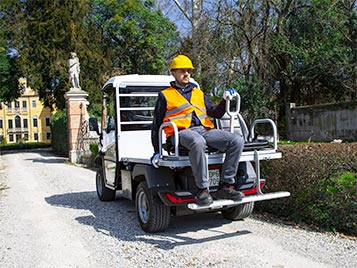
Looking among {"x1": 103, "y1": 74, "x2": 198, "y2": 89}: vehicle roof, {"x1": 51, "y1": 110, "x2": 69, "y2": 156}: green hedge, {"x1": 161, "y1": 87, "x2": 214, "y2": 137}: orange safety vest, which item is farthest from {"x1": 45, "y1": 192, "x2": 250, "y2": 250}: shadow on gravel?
{"x1": 51, "y1": 110, "x2": 69, "y2": 156}: green hedge

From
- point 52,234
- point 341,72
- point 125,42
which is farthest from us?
point 125,42

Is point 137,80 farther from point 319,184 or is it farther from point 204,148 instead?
point 319,184

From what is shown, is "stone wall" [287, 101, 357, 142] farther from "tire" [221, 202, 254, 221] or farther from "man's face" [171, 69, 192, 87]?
"man's face" [171, 69, 192, 87]

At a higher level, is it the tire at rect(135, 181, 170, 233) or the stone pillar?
the stone pillar

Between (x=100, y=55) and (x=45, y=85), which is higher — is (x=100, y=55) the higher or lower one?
the higher one

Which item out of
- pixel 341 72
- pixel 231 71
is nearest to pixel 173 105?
pixel 231 71

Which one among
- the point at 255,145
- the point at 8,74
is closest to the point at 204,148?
the point at 255,145

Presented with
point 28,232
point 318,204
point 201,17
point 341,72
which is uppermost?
point 201,17

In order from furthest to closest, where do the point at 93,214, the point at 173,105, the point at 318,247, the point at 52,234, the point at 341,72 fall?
the point at 341,72 < the point at 93,214 < the point at 52,234 < the point at 173,105 < the point at 318,247

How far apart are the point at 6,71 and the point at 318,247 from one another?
3124 cm

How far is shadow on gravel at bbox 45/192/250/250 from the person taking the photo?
17.5ft

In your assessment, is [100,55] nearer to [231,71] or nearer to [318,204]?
[231,71]

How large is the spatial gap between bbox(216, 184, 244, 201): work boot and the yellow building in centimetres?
8772

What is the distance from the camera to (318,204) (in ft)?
18.1
